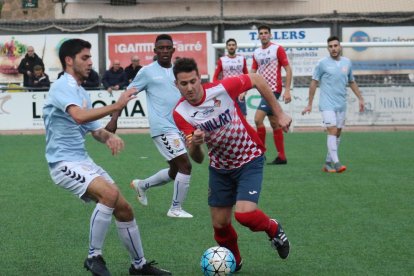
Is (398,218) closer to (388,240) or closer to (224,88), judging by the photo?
(388,240)

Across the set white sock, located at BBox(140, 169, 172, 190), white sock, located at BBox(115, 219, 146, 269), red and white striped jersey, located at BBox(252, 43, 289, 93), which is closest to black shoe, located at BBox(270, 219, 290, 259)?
white sock, located at BBox(115, 219, 146, 269)

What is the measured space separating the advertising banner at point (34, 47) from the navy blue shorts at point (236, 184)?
1957cm

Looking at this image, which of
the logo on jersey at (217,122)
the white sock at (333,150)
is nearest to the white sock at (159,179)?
the logo on jersey at (217,122)

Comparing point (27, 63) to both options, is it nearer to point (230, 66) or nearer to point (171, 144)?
point (230, 66)

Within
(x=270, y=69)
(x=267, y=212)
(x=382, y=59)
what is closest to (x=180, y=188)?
(x=267, y=212)

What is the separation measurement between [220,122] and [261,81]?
1.64 ft

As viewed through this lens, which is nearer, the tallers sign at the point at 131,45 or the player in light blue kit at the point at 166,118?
the player in light blue kit at the point at 166,118

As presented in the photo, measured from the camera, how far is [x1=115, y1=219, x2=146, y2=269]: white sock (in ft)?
23.0

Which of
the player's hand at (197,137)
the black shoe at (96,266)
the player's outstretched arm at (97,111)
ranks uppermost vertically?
the player's outstretched arm at (97,111)

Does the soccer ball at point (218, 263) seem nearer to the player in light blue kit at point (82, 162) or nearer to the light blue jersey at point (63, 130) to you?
the player in light blue kit at point (82, 162)

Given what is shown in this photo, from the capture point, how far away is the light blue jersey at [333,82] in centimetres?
1377

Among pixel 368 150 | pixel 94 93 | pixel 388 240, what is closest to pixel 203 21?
pixel 94 93

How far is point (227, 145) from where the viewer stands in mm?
7148

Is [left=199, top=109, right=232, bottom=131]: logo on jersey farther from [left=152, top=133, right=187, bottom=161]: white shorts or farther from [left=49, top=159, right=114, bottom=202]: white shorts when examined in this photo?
[left=152, top=133, right=187, bottom=161]: white shorts
